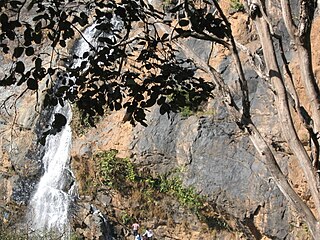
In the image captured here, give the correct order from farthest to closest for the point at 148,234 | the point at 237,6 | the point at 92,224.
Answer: the point at 237,6 → the point at 92,224 → the point at 148,234

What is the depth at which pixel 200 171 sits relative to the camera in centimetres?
1065

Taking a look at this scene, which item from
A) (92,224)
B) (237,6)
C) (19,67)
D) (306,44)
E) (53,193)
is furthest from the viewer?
(53,193)

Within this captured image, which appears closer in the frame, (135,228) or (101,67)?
(101,67)

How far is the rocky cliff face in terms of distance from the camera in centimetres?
1008

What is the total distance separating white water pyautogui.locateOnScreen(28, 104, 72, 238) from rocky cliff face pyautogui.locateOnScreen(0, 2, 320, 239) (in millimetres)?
601

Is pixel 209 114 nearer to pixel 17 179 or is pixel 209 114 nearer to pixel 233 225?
pixel 233 225

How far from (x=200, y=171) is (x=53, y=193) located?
357cm

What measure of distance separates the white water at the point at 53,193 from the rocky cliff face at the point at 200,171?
0.60 m

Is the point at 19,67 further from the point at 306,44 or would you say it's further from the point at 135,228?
the point at 135,228

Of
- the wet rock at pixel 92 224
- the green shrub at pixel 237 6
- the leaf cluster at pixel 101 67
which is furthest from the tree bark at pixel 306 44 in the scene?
the green shrub at pixel 237 6

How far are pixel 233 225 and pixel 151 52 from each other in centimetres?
725

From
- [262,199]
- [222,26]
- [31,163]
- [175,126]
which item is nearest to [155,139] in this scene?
[175,126]

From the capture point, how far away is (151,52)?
354cm

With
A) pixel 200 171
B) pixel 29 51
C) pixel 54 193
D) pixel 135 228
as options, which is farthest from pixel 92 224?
pixel 29 51
